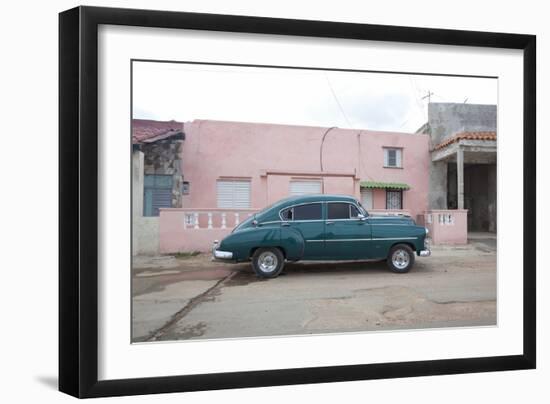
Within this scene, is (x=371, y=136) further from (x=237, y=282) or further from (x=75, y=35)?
(x=75, y=35)

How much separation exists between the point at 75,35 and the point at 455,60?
3588 millimetres

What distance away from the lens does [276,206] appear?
12.0 feet

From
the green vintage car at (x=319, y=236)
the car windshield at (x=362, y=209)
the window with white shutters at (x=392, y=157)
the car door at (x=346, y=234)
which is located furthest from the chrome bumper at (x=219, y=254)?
the window with white shutters at (x=392, y=157)

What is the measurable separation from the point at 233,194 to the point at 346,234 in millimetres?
1602

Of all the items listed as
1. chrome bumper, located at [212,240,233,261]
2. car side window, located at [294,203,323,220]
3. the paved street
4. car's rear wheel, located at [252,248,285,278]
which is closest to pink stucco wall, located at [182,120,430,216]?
car side window, located at [294,203,323,220]

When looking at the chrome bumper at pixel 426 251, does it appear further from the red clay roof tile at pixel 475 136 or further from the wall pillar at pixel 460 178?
the red clay roof tile at pixel 475 136

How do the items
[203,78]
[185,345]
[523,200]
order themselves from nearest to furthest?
[185,345] < [203,78] < [523,200]

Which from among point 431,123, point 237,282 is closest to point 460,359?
point 237,282

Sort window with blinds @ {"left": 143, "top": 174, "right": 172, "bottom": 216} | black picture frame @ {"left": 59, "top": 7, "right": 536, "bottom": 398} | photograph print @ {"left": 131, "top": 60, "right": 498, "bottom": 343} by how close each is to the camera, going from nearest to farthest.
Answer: black picture frame @ {"left": 59, "top": 7, "right": 536, "bottom": 398}
photograph print @ {"left": 131, "top": 60, "right": 498, "bottom": 343}
window with blinds @ {"left": 143, "top": 174, "right": 172, "bottom": 216}

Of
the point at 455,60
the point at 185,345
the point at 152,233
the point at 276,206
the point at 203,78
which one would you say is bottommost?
the point at 185,345

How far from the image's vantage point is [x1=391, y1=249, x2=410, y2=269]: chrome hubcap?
403 centimetres

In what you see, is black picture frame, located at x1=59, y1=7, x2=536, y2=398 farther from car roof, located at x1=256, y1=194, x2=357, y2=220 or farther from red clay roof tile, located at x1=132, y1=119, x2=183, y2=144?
car roof, located at x1=256, y1=194, x2=357, y2=220

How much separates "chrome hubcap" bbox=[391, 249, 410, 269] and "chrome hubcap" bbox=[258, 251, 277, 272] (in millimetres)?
1557

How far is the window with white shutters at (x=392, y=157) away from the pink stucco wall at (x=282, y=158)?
59mm
